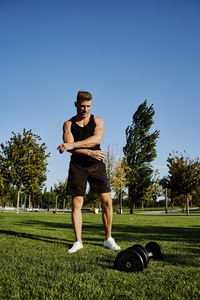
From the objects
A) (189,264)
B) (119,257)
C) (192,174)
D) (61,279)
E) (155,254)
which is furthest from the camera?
(192,174)

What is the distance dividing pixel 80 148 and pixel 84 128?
1.31ft

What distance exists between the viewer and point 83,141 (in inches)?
147

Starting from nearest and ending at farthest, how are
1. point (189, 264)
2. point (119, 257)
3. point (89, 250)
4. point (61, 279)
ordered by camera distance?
point (61, 279)
point (119, 257)
point (189, 264)
point (89, 250)

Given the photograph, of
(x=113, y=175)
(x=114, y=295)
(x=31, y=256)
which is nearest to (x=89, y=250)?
(x=31, y=256)

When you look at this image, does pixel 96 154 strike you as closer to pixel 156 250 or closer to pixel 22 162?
pixel 156 250

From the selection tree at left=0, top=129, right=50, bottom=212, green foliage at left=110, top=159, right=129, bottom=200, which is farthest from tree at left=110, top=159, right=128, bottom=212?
tree at left=0, top=129, right=50, bottom=212

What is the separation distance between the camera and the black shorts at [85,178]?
12.4 ft

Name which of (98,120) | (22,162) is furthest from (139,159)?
(98,120)

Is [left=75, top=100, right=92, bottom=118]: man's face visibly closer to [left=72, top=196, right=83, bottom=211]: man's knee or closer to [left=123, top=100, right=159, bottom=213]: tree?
[left=72, top=196, right=83, bottom=211]: man's knee

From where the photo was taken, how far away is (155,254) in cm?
286

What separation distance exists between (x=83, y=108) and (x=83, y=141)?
1.76 feet

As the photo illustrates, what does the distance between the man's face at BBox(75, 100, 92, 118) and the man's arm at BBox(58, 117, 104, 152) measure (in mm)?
235

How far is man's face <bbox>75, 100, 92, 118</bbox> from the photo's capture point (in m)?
3.79

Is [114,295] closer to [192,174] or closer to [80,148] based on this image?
[80,148]
